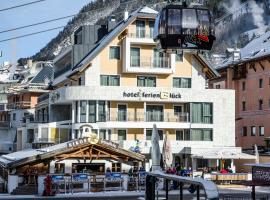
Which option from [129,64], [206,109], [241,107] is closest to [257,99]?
[241,107]

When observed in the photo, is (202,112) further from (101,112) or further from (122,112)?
(101,112)

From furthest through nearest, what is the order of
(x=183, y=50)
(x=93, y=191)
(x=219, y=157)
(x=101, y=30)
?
1. (x=101, y=30)
2. (x=219, y=157)
3. (x=93, y=191)
4. (x=183, y=50)

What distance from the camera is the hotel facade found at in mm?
55656

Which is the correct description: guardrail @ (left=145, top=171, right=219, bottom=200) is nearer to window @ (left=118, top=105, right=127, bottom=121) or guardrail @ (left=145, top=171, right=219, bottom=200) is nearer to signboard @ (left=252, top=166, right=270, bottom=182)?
signboard @ (left=252, top=166, right=270, bottom=182)

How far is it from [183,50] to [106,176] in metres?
15.3

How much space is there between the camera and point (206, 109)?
57.4 metres

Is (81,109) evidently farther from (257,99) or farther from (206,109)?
(257,99)

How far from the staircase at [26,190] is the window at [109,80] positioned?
67.4 feet

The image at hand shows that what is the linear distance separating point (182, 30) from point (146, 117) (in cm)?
3145

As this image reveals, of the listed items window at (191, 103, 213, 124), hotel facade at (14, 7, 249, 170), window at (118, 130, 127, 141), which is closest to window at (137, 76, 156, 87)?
hotel facade at (14, 7, 249, 170)

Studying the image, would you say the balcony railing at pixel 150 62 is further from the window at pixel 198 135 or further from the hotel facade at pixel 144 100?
the window at pixel 198 135

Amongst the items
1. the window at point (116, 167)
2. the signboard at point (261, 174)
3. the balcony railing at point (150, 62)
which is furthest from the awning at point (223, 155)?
the signboard at point (261, 174)

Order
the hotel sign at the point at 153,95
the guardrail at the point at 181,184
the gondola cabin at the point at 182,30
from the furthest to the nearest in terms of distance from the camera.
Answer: the hotel sign at the point at 153,95
the gondola cabin at the point at 182,30
the guardrail at the point at 181,184

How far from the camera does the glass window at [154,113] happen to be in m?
57.0
